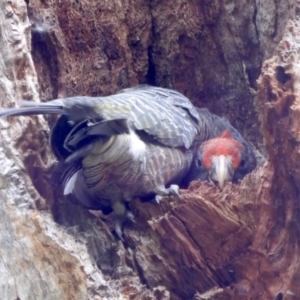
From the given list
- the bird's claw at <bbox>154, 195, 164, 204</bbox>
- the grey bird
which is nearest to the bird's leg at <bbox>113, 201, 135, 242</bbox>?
the grey bird

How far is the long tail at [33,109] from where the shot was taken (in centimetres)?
244

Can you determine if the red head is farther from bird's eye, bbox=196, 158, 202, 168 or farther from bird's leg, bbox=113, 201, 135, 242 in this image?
bird's leg, bbox=113, 201, 135, 242

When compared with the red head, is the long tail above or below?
above

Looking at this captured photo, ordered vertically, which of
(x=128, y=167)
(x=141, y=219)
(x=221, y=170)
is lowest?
(x=141, y=219)

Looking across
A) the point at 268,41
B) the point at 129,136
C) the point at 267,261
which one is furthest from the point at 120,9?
the point at 267,261

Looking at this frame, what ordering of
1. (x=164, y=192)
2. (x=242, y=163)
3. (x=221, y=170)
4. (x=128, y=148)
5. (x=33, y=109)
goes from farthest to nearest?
(x=242, y=163) < (x=221, y=170) < (x=164, y=192) < (x=128, y=148) < (x=33, y=109)

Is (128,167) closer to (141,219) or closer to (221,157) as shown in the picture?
(141,219)

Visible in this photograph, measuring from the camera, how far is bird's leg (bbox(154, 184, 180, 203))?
9.21ft

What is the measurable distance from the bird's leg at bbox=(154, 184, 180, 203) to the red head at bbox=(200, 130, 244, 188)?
0.35 meters

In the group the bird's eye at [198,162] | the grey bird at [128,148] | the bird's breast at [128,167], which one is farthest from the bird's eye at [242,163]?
the bird's breast at [128,167]

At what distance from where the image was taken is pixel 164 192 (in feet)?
9.35

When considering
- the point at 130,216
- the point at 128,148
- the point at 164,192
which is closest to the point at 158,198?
the point at 164,192

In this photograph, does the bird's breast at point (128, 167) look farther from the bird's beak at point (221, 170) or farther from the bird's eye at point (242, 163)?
the bird's eye at point (242, 163)

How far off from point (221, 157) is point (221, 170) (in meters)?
0.10
